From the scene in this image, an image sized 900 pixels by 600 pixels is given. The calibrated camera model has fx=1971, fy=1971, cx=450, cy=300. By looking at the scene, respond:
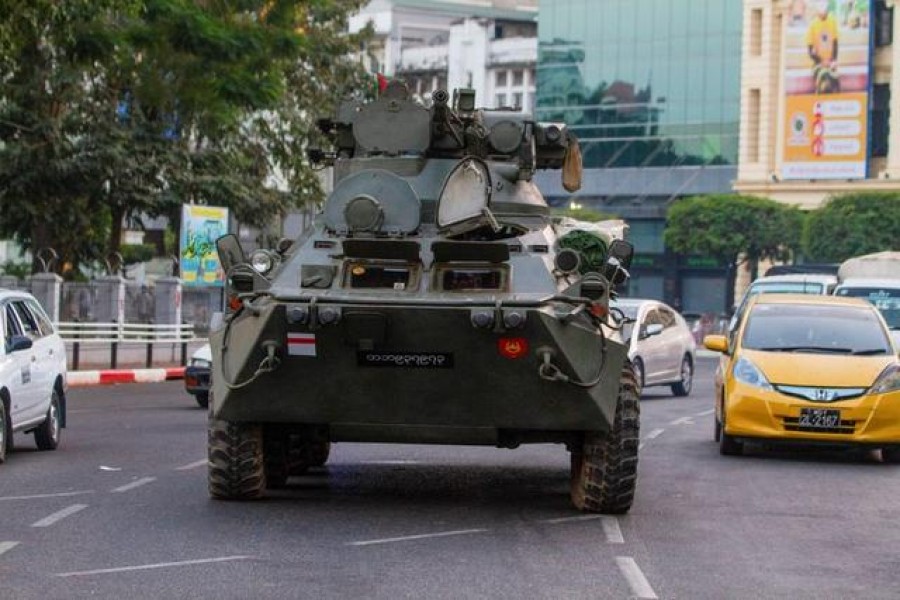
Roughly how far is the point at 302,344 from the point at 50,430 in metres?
6.72

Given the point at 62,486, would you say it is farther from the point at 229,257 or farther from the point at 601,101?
the point at 601,101

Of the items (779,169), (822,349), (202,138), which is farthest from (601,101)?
(822,349)

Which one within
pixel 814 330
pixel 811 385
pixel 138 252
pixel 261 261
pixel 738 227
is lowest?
pixel 811 385

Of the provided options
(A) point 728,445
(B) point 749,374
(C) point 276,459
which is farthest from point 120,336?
(C) point 276,459

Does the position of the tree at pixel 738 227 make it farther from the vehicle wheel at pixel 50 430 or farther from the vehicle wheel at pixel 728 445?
the vehicle wheel at pixel 50 430

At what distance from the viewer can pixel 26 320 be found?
18.8 metres

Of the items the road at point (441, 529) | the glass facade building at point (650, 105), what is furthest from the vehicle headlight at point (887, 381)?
the glass facade building at point (650, 105)

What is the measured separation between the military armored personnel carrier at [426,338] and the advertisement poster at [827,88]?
253 feet

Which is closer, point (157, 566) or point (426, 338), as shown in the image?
point (157, 566)

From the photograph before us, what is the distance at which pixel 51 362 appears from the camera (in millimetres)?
18969

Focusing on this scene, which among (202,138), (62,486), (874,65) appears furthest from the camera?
(874,65)

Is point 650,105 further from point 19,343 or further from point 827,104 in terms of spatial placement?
point 19,343

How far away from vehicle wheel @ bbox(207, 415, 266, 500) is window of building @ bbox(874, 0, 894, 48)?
264 ft

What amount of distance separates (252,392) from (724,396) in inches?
285
